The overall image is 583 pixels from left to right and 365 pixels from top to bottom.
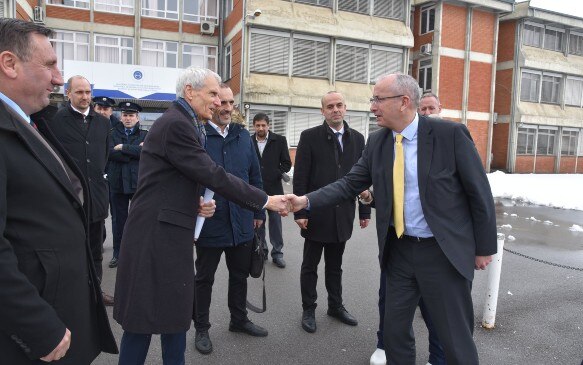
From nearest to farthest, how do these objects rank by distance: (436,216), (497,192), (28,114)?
(28,114) → (436,216) → (497,192)

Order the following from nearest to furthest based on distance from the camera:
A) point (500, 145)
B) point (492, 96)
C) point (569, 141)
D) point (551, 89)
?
point (492, 96)
point (500, 145)
point (551, 89)
point (569, 141)

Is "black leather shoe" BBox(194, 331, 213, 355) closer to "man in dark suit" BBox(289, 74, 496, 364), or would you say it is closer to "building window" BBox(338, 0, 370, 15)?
"man in dark suit" BBox(289, 74, 496, 364)

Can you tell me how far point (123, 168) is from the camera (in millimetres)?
5926

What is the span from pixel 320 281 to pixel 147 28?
21569 millimetres

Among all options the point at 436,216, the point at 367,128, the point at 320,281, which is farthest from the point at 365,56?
the point at 436,216

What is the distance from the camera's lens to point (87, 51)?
22.8 metres

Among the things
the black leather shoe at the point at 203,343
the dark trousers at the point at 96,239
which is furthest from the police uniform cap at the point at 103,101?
the black leather shoe at the point at 203,343

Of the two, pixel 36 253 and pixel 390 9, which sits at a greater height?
pixel 390 9

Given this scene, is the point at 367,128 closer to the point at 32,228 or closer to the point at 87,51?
the point at 87,51

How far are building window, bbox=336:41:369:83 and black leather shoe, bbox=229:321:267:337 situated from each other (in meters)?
20.1

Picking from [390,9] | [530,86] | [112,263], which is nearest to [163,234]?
[112,263]

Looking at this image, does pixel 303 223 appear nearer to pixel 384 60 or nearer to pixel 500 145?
pixel 384 60

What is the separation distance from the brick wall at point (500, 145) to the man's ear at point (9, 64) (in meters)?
30.0

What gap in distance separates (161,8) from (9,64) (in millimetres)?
24451
